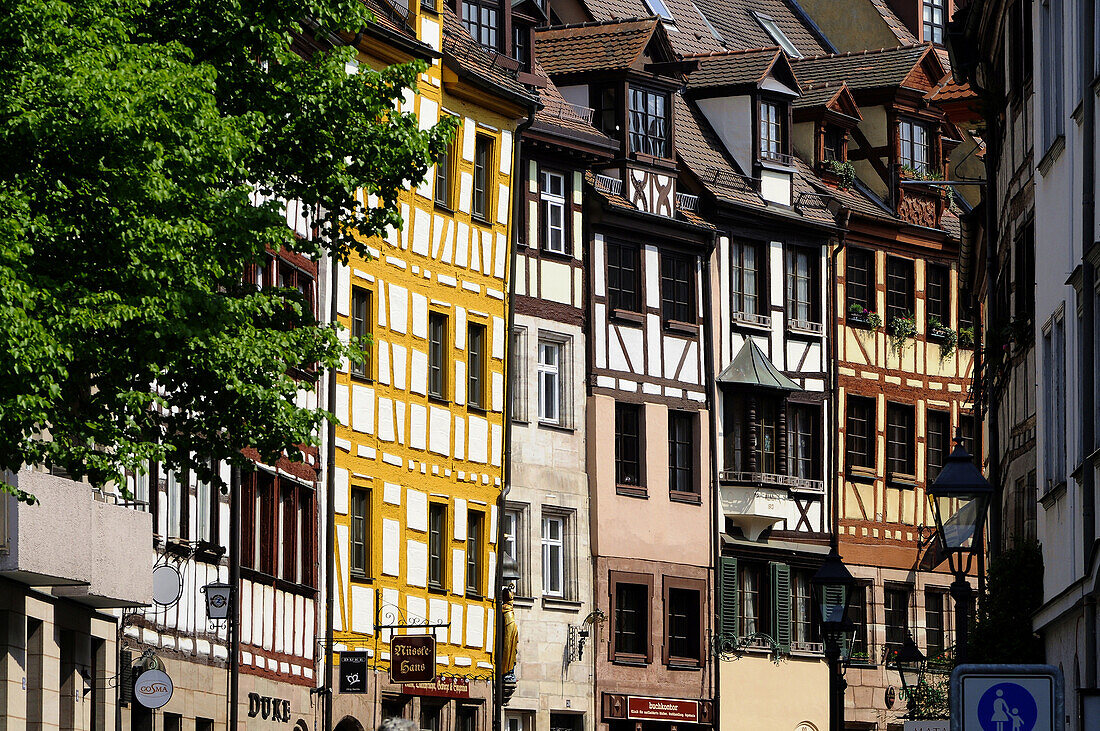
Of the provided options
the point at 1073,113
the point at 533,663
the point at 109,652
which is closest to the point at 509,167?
the point at 533,663

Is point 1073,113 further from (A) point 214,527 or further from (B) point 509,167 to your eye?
(B) point 509,167

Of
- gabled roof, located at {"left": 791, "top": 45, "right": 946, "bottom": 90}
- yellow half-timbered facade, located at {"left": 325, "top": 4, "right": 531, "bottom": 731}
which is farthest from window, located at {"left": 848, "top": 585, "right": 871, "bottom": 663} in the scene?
gabled roof, located at {"left": 791, "top": 45, "right": 946, "bottom": 90}

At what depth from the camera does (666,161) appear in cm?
4272

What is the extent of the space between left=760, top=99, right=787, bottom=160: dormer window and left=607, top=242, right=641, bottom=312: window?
4986 millimetres

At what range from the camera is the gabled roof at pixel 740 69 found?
44938mm

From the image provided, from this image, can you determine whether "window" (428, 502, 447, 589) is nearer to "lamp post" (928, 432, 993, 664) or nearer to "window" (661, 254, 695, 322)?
"window" (661, 254, 695, 322)

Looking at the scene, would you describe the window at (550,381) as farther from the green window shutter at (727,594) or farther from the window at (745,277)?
the window at (745,277)

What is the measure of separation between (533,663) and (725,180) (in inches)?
455

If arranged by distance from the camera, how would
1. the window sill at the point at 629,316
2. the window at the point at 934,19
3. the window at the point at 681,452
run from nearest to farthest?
the window sill at the point at 629,316
the window at the point at 681,452
the window at the point at 934,19

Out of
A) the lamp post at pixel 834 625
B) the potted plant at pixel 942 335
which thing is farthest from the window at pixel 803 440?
the lamp post at pixel 834 625

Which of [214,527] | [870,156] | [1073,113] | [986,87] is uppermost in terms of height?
[870,156]

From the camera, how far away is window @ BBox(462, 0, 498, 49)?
39562mm

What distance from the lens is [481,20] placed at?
3975 centimetres

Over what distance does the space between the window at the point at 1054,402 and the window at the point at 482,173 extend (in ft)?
55.7
